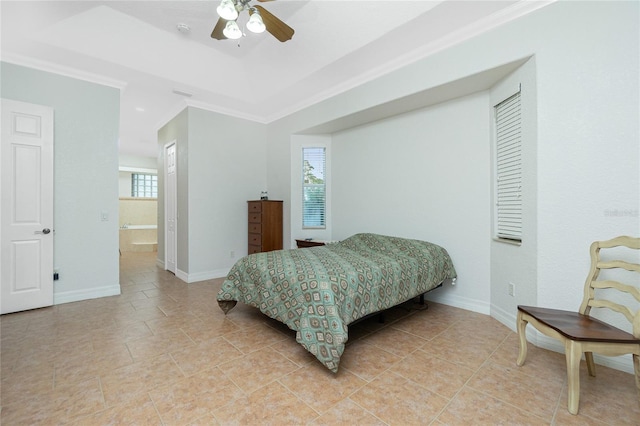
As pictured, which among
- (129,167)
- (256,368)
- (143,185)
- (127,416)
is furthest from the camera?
(143,185)

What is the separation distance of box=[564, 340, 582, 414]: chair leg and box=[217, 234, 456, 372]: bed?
3.97 feet

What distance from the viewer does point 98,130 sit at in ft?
11.8

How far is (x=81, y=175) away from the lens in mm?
3484

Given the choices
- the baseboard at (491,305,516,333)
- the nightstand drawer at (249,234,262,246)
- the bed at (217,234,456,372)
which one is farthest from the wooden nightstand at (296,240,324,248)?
the baseboard at (491,305,516,333)

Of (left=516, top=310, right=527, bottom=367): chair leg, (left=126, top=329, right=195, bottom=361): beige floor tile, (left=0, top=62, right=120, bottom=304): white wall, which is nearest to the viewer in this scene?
(left=516, top=310, right=527, bottom=367): chair leg

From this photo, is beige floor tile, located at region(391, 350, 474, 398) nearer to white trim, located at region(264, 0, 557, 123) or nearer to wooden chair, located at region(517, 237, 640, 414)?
wooden chair, located at region(517, 237, 640, 414)

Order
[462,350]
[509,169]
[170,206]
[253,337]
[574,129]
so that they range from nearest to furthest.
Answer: [574,129], [462,350], [253,337], [509,169], [170,206]

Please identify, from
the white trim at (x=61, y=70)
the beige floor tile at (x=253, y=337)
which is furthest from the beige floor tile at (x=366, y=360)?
the white trim at (x=61, y=70)

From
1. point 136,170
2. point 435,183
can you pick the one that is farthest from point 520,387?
point 136,170

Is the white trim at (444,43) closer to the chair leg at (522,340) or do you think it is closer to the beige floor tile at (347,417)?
the chair leg at (522,340)

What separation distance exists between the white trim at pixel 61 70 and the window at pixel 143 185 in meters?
7.01

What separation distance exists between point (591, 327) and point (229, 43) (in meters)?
4.50

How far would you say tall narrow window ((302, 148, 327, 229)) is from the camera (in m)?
4.90

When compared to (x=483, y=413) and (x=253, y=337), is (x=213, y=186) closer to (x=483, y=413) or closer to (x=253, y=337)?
(x=253, y=337)
